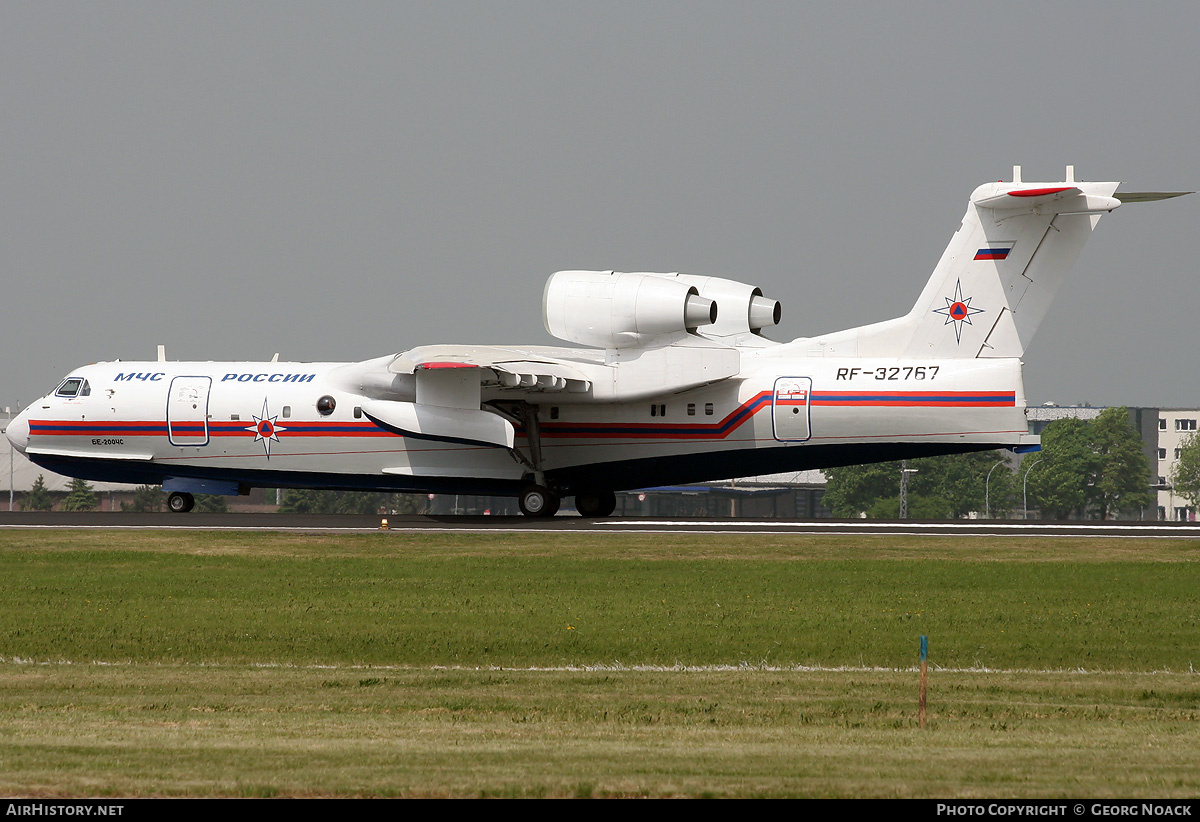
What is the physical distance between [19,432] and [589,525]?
1640 cm

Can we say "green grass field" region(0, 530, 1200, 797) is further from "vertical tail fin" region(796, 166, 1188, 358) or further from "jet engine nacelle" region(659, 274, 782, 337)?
"jet engine nacelle" region(659, 274, 782, 337)

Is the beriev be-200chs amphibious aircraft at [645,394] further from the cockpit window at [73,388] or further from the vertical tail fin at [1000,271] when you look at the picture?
the cockpit window at [73,388]

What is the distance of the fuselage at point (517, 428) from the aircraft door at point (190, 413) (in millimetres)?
A: 36

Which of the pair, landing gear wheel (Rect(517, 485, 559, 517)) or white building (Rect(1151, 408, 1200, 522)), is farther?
white building (Rect(1151, 408, 1200, 522))

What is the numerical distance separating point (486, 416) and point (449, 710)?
734 inches

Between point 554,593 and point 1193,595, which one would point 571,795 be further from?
point 1193,595

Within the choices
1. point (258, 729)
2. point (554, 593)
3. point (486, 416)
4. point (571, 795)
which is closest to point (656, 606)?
point (554, 593)

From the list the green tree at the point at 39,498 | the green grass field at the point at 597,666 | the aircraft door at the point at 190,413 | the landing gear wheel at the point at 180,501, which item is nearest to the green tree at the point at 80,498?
the green tree at the point at 39,498

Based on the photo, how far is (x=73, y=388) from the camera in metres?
34.8

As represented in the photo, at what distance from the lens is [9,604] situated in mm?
18078

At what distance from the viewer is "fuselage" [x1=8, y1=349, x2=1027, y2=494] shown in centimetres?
2875

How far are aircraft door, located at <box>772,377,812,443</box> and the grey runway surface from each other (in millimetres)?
2039

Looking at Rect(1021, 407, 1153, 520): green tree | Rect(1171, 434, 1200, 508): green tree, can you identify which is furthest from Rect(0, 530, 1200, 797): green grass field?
Rect(1171, 434, 1200, 508): green tree

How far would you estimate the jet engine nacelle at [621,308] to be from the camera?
2920cm
